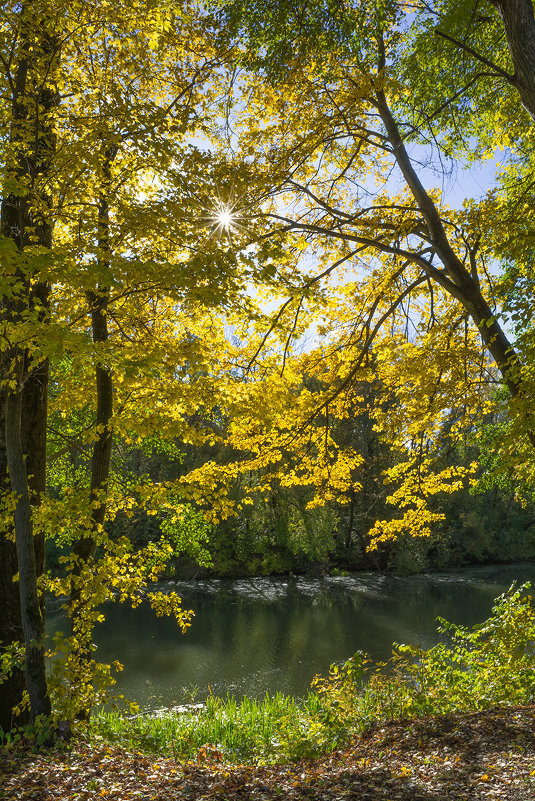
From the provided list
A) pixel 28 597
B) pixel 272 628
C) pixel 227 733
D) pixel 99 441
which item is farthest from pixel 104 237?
pixel 272 628

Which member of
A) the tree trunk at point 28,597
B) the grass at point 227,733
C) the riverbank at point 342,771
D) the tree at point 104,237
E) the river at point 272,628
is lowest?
the river at point 272,628

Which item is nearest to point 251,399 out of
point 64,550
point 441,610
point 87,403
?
point 87,403

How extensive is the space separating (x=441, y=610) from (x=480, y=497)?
12.3 metres

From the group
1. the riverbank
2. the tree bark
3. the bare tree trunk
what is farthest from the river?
the bare tree trunk

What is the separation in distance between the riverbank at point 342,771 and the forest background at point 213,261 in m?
0.60

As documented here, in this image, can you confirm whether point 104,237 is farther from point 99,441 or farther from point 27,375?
point 99,441

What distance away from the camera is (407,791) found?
11.6ft

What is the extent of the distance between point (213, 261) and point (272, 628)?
13.0 m

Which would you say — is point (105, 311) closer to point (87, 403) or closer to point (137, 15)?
point (87, 403)

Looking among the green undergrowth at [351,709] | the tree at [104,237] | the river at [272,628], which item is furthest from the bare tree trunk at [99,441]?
the river at [272,628]

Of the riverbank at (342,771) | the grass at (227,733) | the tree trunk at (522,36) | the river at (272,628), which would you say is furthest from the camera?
the river at (272,628)

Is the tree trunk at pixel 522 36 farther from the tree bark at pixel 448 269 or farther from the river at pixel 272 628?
the river at pixel 272 628

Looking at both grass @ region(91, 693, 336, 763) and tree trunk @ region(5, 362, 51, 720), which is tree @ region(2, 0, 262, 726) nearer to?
tree trunk @ region(5, 362, 51, 720)

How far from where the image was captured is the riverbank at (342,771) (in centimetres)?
355
